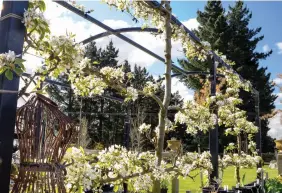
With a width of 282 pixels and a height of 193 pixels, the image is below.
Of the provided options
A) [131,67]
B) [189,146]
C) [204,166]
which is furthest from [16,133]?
[131,67]

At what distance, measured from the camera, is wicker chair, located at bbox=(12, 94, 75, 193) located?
1.36m

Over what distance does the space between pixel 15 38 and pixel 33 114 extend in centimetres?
33

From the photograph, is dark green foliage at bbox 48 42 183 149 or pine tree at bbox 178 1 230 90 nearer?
pine tree at bbox 178 1 230 90

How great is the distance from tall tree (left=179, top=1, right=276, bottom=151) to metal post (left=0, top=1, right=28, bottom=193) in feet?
51.5

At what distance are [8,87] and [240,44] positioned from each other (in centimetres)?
1774

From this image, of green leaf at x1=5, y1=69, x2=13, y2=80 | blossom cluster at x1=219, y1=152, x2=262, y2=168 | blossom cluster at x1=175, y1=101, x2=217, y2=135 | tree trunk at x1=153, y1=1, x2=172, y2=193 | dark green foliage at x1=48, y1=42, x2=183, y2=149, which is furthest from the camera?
dark green foliage at x1=48, y1=42, x2=183, y2=149

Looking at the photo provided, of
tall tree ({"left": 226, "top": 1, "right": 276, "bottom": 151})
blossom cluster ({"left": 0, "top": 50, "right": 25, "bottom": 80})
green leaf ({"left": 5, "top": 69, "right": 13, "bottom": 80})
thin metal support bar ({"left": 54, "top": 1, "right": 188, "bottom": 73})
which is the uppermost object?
tall tree ({"left": 226, "top": 1, "right": 276, "bottom": 151})

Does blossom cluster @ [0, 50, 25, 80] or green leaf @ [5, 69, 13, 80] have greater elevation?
blossom cluster @ [0, 50, 25, 80]

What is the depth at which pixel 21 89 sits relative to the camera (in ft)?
4.75

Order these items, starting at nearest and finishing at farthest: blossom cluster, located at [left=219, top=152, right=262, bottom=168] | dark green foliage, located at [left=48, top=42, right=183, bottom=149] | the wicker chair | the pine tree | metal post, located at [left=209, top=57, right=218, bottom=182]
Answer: the wicker chair, metal post, located at [left=209, top=57, right=218, bottom=182], blossom cluster, located at [left=219, top=152, right=262, bottom=168], the pine tree, dark green foliage, located at [left=48, top=42, right=183, bottom=149]

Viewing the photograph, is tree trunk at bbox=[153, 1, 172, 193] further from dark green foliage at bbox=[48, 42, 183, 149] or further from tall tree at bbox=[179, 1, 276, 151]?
dark green foliage at bbox=[48, 42, 183, 149]

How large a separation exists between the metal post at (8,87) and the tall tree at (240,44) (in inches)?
618

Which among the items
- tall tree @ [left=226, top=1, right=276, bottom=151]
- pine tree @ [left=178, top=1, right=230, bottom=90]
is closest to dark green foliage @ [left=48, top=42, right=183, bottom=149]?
pine tree @ [left=178, top=1, right=230, bottom=90]

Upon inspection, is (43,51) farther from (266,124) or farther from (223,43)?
(266,124)
